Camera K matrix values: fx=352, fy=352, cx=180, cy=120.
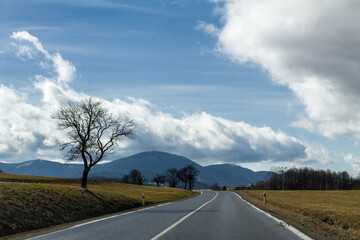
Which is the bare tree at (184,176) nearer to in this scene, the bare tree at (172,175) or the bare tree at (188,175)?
the bare tree at (188,175)

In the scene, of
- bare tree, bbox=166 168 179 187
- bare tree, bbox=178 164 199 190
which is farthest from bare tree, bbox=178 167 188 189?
bare tree, bbox=166 168 179 187

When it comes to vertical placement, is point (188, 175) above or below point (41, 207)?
above

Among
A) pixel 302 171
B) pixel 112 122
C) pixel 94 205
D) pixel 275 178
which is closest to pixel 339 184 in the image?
pixel 302 171

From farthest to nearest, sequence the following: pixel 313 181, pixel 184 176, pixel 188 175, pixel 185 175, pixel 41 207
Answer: pixel 313 181 < pixel 184 176 < pixel 185 175 < pixel 188 175 < pixel 41 207

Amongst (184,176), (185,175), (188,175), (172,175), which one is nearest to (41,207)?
(188,175)

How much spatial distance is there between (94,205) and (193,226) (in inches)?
498

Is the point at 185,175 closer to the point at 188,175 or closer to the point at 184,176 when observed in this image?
the point at 184,176

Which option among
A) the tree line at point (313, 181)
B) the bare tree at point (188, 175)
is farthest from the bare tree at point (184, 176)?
the tree line at point (313, 181)

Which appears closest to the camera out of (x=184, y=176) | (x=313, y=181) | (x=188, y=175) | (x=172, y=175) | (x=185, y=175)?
(x=188, y=175)

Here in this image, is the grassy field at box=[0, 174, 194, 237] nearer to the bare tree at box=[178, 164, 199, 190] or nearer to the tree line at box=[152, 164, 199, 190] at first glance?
the bare tree at box=[178, 164, 199, 190]

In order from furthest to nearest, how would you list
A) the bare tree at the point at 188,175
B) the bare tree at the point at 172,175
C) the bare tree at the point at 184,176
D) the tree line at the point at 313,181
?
the tree line at the point at 313,181 → the bare tree at the point at 172,175 → the bare tree at the point at 184,176 → the bare tree at the point at 188,175

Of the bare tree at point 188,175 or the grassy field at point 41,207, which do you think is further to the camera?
the bare tree at point 188,175

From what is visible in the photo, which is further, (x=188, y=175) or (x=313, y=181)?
(x=313, y=181)

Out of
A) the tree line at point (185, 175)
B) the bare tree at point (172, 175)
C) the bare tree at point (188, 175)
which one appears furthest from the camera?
the bare tree at point (172, 175)
